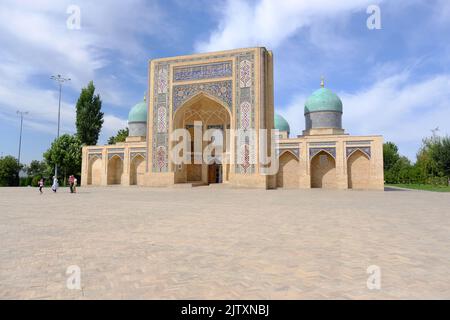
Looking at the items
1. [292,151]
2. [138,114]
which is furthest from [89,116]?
[292,151]

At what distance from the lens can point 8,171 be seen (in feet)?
114

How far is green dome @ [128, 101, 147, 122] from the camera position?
29406mm

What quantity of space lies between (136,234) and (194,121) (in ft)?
66.3

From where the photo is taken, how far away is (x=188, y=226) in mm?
5230

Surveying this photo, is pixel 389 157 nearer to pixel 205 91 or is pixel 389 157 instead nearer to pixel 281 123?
pixel 281 123

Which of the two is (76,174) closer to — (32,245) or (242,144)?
(242,144)

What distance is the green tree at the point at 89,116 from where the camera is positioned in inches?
1197

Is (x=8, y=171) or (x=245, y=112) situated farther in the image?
(x=8, y=171)

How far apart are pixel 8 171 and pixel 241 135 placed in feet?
107

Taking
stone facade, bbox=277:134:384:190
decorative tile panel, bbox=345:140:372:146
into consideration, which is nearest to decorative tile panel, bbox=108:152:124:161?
stone facade, bbox=277:134:384:190

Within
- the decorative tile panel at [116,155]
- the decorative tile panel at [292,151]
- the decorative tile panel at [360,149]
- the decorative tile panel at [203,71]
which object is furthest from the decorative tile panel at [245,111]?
the decorative tile panel at [116,155]

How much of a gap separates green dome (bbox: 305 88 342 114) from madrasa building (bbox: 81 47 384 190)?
0.11 metres

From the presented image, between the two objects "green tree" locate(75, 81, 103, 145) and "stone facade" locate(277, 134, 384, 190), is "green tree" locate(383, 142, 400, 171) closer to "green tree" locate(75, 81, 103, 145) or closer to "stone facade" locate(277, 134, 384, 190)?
"stone facade" locate(277, 134, 384, 190)

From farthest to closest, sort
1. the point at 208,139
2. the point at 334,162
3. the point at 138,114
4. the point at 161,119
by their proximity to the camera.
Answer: the point at 138,114 → the point at 208,139 → the point at 161,119 → the point at 334,162
